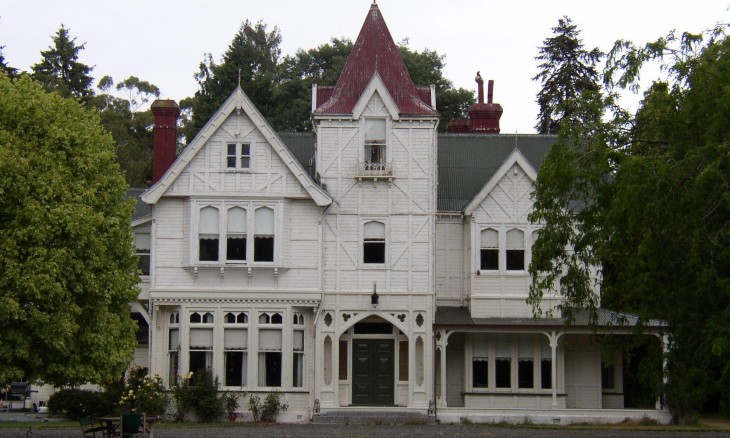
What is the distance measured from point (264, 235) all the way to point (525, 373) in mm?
9905

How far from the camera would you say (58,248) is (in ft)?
88.9

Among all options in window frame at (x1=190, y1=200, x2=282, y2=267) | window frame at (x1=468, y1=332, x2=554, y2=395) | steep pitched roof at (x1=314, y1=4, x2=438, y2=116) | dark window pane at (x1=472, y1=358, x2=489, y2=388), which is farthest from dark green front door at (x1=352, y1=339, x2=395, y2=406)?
steep pitched roof at (x1=314, y1=4, x2=438, y2=116)

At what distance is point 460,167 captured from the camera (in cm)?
4112

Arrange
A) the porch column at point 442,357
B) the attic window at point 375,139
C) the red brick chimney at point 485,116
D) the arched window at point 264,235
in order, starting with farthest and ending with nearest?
the red brick chimney at point 485,116 → the attic window at point 375,139 → the arched window at point 264,235 → the porch column at point 442,357

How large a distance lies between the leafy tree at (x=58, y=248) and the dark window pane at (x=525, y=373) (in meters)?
14.5

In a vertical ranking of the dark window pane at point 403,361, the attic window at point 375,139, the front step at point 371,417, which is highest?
the attic window at point 375,139

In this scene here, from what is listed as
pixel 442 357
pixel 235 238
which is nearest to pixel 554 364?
pixel 442 357

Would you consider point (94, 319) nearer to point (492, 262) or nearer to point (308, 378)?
point (308, 378)

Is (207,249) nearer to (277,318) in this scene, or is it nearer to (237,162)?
(237,162)

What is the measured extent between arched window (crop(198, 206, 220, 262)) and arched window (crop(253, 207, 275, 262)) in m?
1.25

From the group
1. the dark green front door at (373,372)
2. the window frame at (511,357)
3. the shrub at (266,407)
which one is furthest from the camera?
the window frame at (511,357)

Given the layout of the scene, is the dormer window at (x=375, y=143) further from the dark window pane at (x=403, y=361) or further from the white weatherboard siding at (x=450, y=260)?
the dark window pane at (x=403, y=361)

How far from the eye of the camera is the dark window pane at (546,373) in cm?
3844

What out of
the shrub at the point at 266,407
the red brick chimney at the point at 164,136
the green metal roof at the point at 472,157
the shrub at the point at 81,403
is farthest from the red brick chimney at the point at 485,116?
the shrub at the point at 81,403
